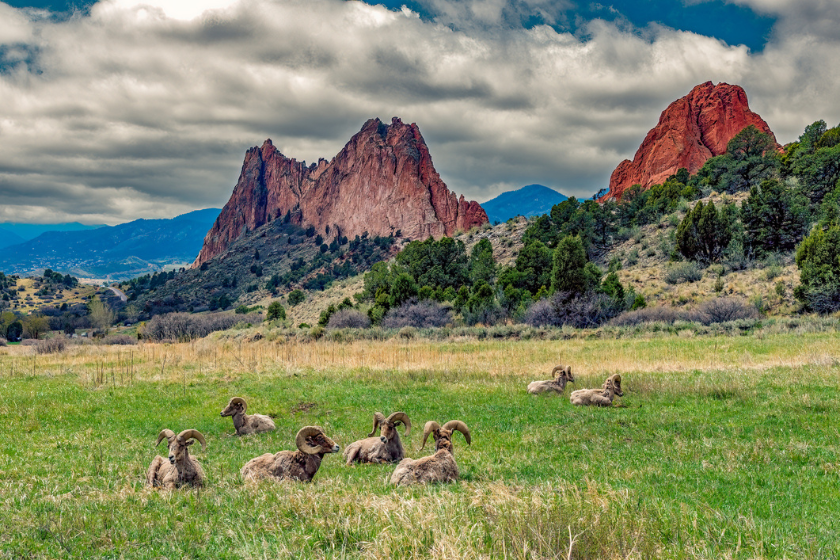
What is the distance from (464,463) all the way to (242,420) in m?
5.34

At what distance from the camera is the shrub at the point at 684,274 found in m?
41.5

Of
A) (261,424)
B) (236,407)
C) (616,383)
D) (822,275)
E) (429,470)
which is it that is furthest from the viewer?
(822,275)

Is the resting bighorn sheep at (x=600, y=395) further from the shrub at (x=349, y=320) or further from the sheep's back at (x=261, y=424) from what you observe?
the shrub at (x=349, y=320)

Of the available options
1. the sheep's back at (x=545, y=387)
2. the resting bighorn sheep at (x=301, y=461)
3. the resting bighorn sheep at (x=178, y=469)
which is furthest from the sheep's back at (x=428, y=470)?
the sheep's back at (x=545, y=387)

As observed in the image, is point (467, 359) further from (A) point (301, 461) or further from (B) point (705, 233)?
(B) point (705, 233)

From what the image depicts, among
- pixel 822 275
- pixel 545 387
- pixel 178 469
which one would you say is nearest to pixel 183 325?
pixel 545 387

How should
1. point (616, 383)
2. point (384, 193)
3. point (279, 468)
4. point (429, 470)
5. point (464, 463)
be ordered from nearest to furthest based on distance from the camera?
point (429, 470)
point (279, 468)
point (464, 463)
point (616, 383)
point (384, 193)

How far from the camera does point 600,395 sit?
43.4 feet

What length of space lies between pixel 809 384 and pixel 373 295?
4393 cm

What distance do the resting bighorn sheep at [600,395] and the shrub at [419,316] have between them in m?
25.7

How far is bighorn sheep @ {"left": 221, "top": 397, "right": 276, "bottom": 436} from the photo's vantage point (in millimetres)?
11336

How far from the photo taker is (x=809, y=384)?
45.2 ft

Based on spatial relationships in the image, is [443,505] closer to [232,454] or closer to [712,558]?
[712,558]

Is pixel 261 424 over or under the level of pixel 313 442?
under
